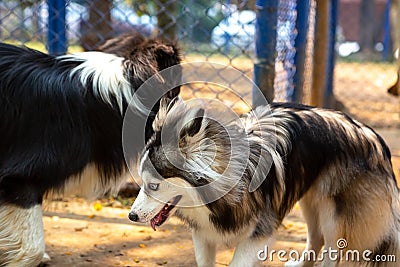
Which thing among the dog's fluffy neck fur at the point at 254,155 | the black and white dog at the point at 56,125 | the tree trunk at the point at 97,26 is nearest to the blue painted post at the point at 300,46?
the black and white dog at the point at 56,125

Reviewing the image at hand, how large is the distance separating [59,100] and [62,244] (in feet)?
3.07

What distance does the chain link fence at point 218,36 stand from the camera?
437 centimetres

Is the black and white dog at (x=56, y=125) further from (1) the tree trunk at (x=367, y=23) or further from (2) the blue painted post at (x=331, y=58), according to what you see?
(1) the tree trunk at (x=367, y=23)

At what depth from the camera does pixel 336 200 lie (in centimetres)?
282

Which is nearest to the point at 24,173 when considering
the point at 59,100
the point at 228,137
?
the point at 59,100

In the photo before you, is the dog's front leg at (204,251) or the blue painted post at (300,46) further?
the blue painted post at (300,46)

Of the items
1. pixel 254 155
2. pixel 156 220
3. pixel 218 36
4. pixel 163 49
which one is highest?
pixel 163 49

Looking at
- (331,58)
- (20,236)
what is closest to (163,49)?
(20,236)

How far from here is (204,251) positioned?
2.85m

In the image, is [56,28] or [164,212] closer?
[164,212]

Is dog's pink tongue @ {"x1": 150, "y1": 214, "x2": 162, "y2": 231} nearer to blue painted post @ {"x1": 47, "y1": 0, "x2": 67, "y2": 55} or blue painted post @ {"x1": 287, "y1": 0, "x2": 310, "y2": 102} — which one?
blue painted post @ {"x1": 287, "y1": 0, "x2": 310, "y2": 102}

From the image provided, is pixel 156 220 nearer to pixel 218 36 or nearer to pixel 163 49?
pixel 163 49

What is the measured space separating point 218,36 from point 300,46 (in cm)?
429

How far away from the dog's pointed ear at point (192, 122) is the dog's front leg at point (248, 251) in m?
0.57
